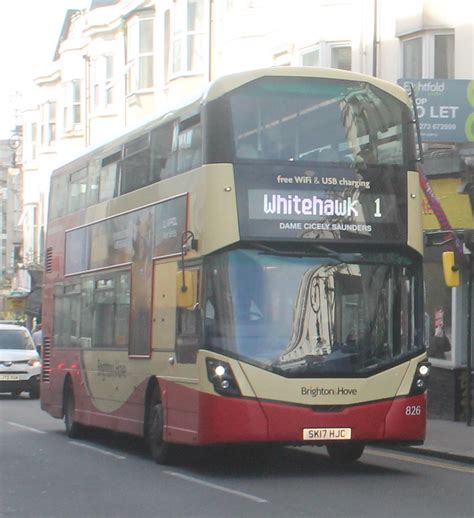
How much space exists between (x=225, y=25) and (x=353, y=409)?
21305 millimetres

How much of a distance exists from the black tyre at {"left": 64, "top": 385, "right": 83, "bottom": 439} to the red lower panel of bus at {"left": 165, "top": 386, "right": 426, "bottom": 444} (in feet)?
22.2

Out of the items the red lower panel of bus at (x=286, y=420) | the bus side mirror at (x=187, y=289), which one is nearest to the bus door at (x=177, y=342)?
the bus side mirror at (x=187, y=289)

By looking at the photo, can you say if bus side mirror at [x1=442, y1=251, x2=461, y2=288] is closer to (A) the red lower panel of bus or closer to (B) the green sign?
(A) the red lower panel of bus

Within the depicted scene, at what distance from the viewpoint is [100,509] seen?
11938mm

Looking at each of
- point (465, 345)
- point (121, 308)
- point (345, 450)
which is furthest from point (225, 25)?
point (345, 450)

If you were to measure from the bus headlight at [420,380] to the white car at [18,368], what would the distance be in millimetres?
20738

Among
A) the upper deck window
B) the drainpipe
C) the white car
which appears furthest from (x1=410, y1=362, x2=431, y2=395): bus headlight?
the white car

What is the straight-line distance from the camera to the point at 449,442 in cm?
1894

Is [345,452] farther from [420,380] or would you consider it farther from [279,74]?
[279,74]

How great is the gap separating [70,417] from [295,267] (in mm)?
7701

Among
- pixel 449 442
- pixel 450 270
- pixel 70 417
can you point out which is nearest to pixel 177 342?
pixel 450 270

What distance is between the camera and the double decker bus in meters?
14.2

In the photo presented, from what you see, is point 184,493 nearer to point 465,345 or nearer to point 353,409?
point 353,409

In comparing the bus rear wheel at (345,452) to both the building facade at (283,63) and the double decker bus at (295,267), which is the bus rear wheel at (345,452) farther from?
the building facade at (283,63)
